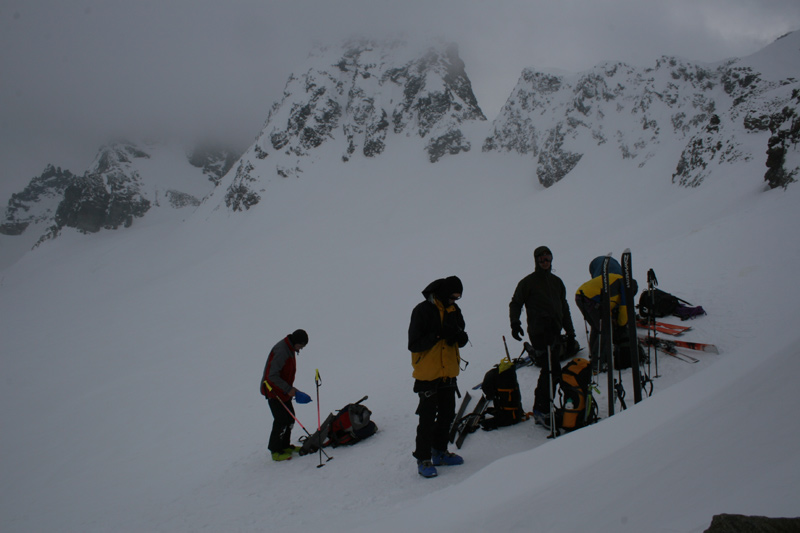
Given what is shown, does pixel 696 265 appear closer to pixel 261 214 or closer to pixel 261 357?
pixel 261 357

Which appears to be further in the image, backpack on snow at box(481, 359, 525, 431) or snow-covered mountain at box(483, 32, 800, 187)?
snow-covered mountain at box(483, 32, 800, 187)

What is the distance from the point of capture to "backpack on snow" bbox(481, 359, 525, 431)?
15.6ft

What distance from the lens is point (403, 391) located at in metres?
7.61

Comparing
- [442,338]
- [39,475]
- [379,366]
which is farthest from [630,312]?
[39,475]

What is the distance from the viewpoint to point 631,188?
87.6 ft

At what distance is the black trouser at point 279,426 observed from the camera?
5617 mm

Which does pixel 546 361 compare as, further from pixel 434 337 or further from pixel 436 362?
pixel 434 337

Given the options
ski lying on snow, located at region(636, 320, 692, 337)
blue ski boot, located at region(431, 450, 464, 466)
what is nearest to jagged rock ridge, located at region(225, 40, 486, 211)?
ski lying on snow, located at region(636, 320, 692, 337)

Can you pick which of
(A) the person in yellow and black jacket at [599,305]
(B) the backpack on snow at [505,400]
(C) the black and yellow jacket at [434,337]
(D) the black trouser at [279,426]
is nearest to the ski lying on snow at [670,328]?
(A) the person in yellow and black jacket at [599,305]

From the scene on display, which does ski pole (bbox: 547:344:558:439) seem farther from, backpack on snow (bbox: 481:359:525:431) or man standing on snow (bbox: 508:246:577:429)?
backpack on snow (bbox: 481:359:525:431)

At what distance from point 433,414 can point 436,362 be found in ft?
1.91

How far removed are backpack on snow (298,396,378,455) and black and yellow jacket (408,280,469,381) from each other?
1895 mm

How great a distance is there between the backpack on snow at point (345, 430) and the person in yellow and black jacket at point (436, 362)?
1.61 m

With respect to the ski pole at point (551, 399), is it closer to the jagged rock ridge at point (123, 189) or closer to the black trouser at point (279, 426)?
the black trouser at point (279, 426)
